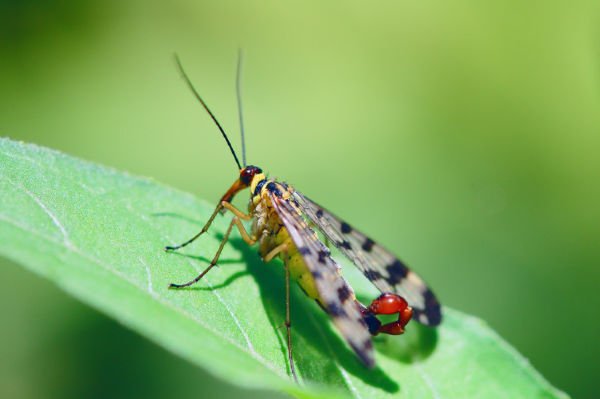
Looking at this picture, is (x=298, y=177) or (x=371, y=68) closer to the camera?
(x=298, y=177)

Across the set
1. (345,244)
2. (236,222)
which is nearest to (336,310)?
(236,222)

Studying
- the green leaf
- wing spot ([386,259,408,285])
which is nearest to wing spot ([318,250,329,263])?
the green leaf

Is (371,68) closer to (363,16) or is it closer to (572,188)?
(363,16)

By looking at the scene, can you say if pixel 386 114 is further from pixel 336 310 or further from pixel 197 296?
pixel 197 296

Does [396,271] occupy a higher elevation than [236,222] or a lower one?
higher

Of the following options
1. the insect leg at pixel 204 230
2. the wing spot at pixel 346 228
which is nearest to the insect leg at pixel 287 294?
the insect leg at pixel 204 230

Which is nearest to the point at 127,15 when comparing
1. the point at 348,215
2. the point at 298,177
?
the point at 298,177

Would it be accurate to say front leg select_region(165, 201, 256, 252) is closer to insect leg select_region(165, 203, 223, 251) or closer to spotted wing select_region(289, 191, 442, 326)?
insect leg select_region(165, 203, 223, 251)
